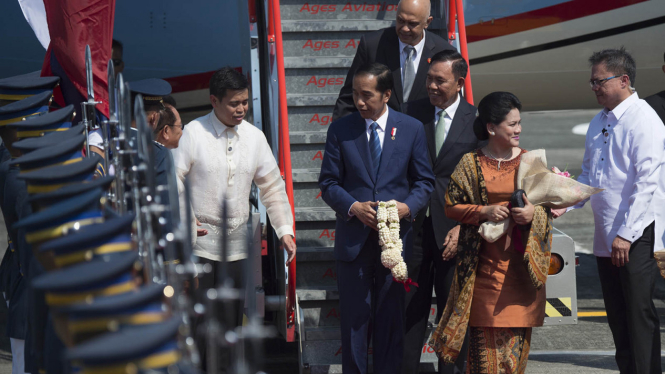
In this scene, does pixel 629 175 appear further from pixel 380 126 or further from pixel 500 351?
pixel 380 126

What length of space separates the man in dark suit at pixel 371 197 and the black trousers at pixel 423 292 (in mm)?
211

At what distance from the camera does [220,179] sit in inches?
158

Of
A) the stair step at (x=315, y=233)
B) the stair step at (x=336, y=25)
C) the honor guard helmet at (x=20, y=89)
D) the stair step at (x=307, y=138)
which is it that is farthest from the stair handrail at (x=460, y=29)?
the honor guard helmet at (x=20, y=89)

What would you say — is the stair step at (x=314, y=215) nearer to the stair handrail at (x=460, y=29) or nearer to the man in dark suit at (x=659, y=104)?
the stair handrail at (x=460, y=29)

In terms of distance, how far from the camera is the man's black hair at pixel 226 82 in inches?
155

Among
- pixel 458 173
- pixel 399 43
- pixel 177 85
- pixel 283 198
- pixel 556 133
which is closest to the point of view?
pixel 458 173

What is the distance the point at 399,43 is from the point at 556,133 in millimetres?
14841

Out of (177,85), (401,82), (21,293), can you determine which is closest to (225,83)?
(401,82)

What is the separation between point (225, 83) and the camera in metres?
3.93

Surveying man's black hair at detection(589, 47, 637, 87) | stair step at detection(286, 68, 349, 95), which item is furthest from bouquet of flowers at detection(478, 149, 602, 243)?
stair step at detection(286, 68, 349, 95)

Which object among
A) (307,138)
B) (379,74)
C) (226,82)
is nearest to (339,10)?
(307,138)

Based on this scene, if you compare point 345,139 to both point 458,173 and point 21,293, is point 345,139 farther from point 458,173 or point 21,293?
point 21,293

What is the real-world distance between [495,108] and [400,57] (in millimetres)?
1023

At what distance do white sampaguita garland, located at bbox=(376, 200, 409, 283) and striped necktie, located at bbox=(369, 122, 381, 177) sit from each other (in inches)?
12.5
